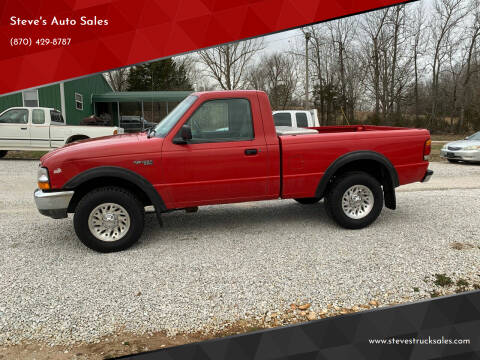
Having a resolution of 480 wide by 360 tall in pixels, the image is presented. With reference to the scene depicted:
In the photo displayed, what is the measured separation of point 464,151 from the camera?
12.7 metres

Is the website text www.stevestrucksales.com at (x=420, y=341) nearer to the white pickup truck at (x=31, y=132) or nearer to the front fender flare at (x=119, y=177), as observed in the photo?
the front fender flare at (x=119, y=177)

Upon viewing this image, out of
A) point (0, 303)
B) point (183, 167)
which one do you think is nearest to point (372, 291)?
point (183, 167)

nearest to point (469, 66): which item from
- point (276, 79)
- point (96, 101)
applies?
point (276, 79)

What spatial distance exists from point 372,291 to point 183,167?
2.59 meters

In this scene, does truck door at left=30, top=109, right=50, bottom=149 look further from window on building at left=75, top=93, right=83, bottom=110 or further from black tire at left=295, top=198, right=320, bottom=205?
black tire at left=295, top=198, right=320, bottom=205

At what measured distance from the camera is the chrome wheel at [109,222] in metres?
4.46

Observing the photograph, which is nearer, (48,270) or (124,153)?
(48,270)

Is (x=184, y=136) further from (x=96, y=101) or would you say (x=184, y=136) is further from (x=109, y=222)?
(x=96, y=101)

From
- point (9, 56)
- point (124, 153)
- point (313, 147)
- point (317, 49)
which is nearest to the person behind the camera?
point (124, 153)

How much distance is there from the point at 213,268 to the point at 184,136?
5.32 ft

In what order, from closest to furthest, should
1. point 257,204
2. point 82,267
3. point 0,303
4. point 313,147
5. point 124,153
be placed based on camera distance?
point 0,303 → point 82,267 → point 124,153 → point 313,147 → point 257,204

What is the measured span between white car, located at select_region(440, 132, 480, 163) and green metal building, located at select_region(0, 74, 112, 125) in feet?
55.3

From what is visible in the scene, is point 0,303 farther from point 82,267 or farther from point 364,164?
point 364,164

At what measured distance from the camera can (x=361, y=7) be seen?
379cm
